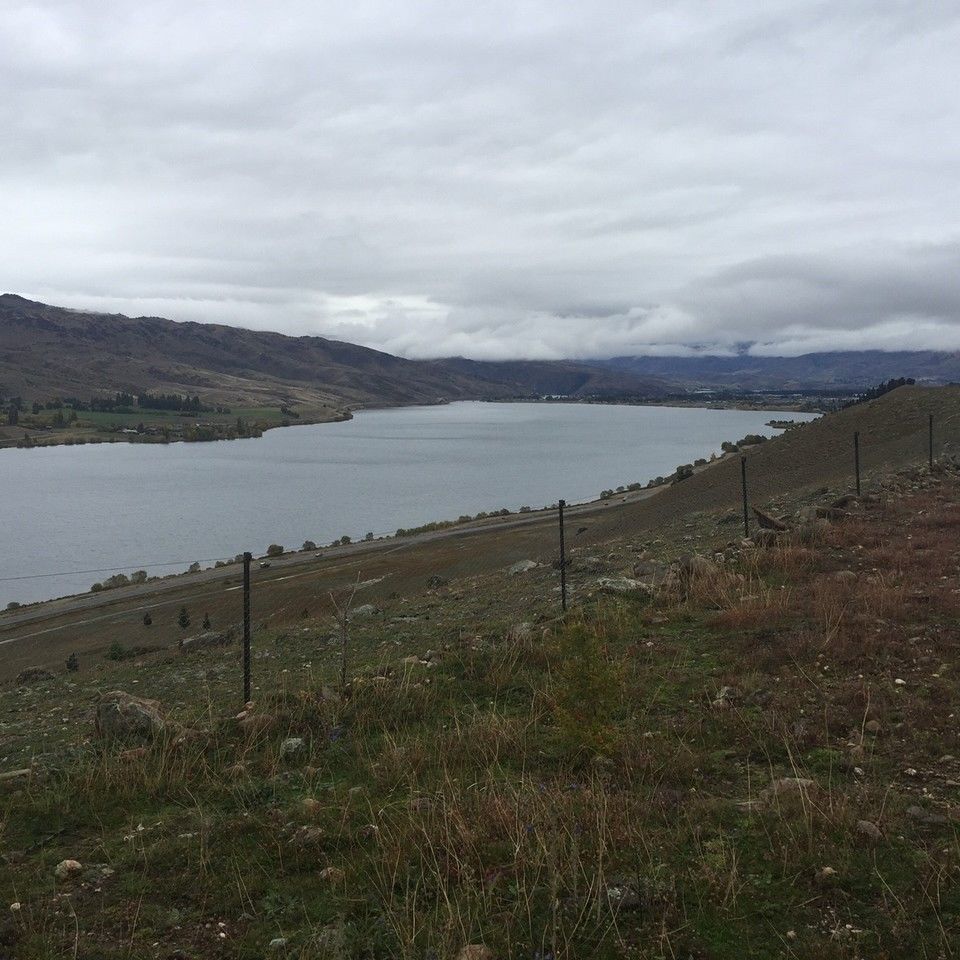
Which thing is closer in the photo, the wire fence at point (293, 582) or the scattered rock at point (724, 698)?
the scattered rock at point (724, 698)

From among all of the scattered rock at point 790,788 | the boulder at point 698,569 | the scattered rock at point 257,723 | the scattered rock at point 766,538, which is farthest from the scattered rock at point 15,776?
the scattered rock at point 766,538

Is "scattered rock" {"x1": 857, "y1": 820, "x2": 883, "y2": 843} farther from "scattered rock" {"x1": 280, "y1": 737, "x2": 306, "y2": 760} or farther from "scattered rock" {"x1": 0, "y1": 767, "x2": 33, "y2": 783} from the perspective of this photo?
"scattered rock" {"x1": 0, "y1": 767, "x2": 33, "y2": 783}

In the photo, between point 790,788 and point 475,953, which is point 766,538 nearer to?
point 790,788

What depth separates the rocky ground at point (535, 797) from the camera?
422 centimetres

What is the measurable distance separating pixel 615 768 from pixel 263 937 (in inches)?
109

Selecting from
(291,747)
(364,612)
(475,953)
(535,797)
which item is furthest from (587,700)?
(364,612)

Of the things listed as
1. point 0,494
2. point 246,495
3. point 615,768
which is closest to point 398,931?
point 615,768

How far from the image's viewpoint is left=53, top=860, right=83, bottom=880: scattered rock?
4.99 meters

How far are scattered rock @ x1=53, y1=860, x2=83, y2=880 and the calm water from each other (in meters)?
39.0

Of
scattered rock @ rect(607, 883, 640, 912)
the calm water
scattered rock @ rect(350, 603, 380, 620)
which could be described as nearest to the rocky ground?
scattered rock @ rect(607, 883, 640, 912)

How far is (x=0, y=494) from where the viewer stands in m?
73.4

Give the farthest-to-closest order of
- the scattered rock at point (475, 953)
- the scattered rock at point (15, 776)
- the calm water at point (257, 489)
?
the calm water at point (257, 489)
the scattered rock at point (15, 776)
the scattered rock at point (475, 953)

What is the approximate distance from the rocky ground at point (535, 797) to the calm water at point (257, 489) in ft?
122

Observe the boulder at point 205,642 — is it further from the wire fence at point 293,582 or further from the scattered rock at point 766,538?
the scattered rock at point 766,538
